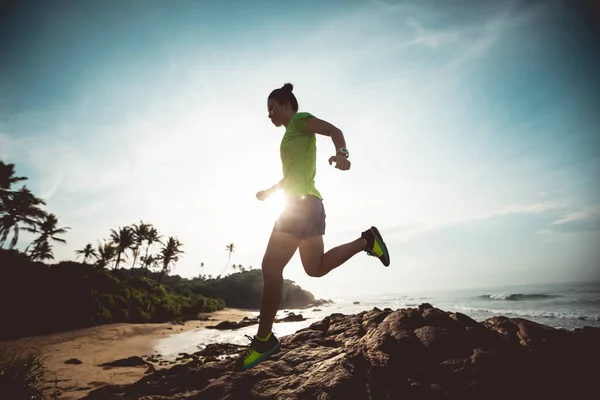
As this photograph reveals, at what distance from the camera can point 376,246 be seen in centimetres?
285

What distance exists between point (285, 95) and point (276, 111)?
0.69ft

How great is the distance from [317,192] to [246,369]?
175 centimetres

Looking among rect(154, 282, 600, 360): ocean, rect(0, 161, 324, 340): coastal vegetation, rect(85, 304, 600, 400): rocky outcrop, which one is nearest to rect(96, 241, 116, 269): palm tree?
rect(0, 161, 324, 340): coastal vegetation

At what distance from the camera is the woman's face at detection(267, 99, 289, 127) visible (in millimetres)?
2797

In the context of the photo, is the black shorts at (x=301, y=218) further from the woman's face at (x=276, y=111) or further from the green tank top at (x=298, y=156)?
the woman's face at (x=276, y=111)

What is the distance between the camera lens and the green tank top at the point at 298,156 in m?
2.53

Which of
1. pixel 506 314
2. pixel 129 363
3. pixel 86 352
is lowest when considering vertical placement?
pixel 506 314

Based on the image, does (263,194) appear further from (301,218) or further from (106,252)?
(106,252)

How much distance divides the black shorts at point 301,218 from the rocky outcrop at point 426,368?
3.65 ft

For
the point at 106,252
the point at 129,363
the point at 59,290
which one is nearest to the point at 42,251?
the point at 106,252

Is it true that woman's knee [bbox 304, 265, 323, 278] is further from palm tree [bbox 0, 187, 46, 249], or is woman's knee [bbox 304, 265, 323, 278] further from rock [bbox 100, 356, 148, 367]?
palm tree [bbox 0, 187, 46, 249]

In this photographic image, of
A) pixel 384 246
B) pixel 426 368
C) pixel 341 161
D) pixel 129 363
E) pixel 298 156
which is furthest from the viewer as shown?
pixel 129 363

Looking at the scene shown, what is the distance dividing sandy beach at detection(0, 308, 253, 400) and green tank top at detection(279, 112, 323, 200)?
17.9 ft

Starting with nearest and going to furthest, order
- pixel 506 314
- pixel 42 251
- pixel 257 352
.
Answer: pixel 257 352 < pixel 506 314 < pixel 42 251
